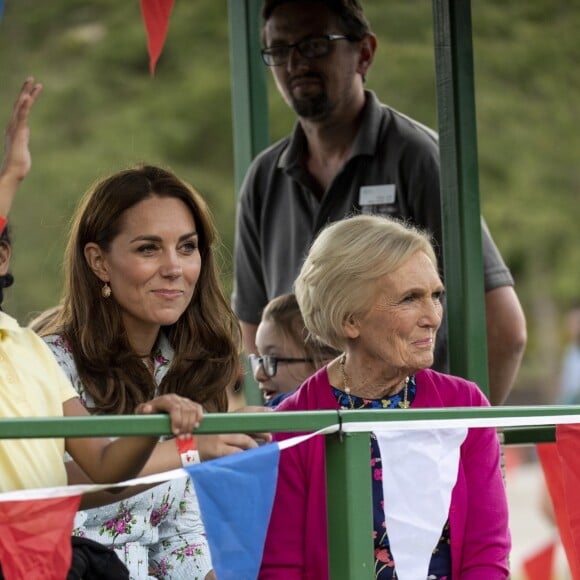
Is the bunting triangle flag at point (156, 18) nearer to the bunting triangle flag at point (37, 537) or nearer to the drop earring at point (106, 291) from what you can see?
the drop earring at point (106, 291)

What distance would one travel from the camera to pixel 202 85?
18766mm

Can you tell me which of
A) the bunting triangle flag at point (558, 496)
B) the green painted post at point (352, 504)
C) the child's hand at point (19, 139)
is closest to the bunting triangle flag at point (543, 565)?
the bunting triangle flag at point (558, 496)

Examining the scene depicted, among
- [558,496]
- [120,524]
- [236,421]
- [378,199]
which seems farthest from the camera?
[378,199]

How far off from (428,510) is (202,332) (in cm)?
91

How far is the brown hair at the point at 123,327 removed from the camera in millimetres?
3807

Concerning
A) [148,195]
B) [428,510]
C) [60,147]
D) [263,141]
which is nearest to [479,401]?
[428,510]

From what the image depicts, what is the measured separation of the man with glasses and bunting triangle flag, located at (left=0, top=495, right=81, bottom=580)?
7.79ft

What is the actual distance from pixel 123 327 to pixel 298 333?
0.95 metres

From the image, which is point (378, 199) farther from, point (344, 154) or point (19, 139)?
point (19, 139)

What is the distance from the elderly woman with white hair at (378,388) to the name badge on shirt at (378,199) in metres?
1.25

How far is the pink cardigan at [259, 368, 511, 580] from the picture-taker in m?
3.69

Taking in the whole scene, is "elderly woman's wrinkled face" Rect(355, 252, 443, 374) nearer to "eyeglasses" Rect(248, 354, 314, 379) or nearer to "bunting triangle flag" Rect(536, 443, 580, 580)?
"bunting triangle flag" Rect(536, 443, 580, 580)

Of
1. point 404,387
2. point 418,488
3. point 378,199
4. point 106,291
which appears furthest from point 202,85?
point 418,488

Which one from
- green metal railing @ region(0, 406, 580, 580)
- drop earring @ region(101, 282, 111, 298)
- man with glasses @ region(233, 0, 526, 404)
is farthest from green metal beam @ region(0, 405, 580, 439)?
man with glasses @ region(233, 0, 526, 404)
